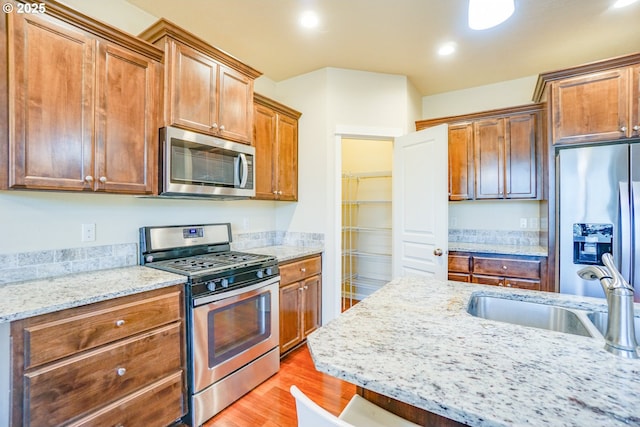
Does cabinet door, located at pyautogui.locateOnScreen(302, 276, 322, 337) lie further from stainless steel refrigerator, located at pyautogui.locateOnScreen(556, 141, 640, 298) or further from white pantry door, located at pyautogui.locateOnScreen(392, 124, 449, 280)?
stainless steel refrigerator, located at pyautogui.locateOnScreen(556, 141, 640, 298)

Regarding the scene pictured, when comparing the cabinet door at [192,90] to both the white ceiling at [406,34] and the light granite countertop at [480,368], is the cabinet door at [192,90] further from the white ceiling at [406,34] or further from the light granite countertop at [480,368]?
the light granite countertop at [480,368]

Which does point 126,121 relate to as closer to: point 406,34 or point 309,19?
point 309,19

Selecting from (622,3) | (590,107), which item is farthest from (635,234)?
(622,3)

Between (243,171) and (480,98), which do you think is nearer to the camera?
(243,171)

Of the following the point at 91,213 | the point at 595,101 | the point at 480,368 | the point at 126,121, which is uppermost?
the point at 595,101

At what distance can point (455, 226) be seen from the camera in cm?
380

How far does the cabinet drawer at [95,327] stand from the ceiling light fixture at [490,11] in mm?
2046

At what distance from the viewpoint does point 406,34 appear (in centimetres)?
260

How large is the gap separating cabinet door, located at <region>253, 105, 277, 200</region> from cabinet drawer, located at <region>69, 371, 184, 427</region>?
64.1 inches

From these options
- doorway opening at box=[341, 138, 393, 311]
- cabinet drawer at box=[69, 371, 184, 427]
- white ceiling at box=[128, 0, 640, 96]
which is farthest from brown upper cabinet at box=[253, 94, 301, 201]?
cabinet drawer at box=[69, 371, 184, 427]

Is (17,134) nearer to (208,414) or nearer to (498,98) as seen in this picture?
(208,414)

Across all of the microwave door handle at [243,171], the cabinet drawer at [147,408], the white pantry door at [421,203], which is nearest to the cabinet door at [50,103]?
the microwave door handle at [243,171]

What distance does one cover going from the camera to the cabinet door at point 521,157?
311 centimetres

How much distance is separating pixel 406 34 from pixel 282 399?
305cm
